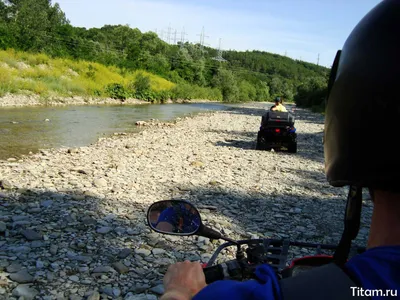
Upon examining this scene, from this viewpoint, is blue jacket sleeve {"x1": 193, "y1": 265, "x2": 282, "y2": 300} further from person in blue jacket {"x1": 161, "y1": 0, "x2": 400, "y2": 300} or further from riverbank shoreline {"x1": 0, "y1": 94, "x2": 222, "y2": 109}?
riverbank shoreline {"x1": 0, "y1": 94, "x2": 222, "y2": 109}

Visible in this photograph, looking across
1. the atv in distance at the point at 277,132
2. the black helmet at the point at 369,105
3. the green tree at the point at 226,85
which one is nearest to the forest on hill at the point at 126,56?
the green tree at the point at 226,85

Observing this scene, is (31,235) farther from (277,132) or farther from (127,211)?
(277,132)

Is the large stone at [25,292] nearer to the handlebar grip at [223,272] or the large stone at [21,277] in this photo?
the large stone at [21,277]

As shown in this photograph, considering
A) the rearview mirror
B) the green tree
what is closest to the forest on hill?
the green tree

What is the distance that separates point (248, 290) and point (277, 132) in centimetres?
1149

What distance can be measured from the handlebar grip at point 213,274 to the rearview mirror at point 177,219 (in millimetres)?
302

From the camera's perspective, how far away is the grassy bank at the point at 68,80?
96.2ft

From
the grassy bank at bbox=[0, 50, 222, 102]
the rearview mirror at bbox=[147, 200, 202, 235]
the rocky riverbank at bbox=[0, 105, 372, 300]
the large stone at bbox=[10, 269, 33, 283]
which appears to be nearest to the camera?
the rearview mirror at bbox=[147, 200, 202, 235]

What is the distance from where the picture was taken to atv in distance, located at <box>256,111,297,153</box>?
470 inches

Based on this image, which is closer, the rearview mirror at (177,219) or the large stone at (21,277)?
the rearview mirror at (177,219)

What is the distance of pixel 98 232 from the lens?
5.02 metres

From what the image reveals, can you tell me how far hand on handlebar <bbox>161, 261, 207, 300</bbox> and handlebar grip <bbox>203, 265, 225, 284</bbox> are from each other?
123 millimetres

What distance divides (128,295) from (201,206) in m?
2.88

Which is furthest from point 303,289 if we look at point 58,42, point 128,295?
point 58,42
